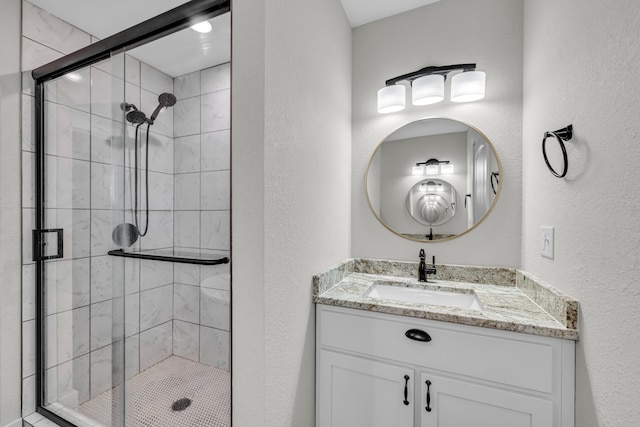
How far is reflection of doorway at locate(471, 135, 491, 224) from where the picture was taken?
1577mm

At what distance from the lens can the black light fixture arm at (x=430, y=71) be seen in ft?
5.00

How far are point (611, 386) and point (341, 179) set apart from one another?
4.40 feet

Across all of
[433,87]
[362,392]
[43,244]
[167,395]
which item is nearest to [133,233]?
[43,244]

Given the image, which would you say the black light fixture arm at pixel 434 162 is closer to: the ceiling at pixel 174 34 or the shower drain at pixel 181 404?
the ceiling at pixel 174 34

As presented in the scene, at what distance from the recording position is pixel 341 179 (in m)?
1.70

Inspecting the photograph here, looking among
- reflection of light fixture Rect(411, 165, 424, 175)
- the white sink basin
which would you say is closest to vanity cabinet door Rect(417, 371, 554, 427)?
the white sink basin

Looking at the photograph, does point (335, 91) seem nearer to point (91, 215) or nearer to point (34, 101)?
point (91, 215)

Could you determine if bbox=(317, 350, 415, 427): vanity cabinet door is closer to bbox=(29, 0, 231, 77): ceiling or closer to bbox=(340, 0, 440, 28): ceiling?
bbox=(29, 0, 231, 77): ceiling

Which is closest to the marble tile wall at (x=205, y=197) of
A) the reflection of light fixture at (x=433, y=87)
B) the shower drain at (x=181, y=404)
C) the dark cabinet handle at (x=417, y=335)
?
the shower drain at (x=181, y=404)

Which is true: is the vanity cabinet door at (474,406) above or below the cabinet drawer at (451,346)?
below

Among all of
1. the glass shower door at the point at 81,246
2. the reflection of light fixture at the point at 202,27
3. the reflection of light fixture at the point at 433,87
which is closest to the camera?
the reflection of light fixture at the point at 202,27

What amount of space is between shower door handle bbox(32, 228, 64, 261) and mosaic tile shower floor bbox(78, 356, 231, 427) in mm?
797

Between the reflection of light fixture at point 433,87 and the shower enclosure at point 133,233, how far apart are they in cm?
97

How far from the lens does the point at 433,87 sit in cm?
156
